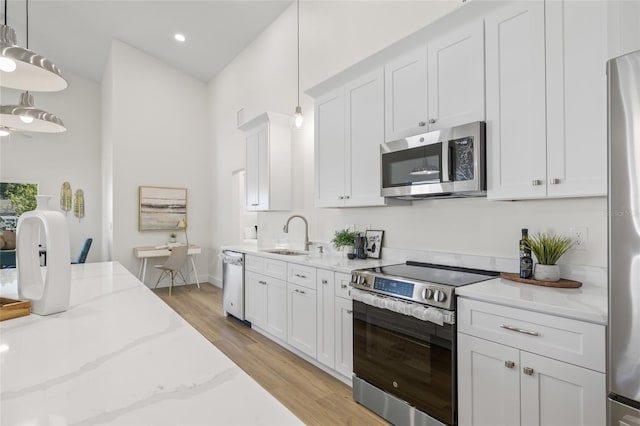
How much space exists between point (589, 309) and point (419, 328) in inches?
32.7

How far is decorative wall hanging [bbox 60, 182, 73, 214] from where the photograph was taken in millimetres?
7094

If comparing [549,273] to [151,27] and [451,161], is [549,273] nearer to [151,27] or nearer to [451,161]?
[451,161]

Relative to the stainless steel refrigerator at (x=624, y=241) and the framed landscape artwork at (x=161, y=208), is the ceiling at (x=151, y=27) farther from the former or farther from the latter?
the stainless steel refrigerator at (x=624, y=241)

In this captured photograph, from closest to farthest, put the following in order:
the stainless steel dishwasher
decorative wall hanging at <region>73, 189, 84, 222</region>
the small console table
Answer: the stainless steel dishwasher, the small console table, decorative wall hanging at <region>73, 189, 84, 222</region>

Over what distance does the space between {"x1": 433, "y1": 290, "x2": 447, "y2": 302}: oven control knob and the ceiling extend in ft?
14.5

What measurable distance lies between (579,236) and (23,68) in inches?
112

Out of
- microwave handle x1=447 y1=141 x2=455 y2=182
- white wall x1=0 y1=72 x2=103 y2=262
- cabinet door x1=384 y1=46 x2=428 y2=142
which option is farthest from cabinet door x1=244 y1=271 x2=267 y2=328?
white wall x1=0 y1=72 x2=103 y2=262

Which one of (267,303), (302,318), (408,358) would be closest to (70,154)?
(267,303)

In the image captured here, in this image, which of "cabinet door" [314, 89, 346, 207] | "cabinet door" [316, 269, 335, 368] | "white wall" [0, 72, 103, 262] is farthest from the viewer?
"white wall" [0, 72, 103, 262]

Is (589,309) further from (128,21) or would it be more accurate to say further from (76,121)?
(76,121)

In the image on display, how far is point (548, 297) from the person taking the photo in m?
1.63

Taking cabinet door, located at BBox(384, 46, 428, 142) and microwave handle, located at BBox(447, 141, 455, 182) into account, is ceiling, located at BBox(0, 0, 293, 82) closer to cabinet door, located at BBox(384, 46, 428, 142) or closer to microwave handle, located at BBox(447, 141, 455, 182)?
cabinet door, located at BBox(384, 46, 428, 142)

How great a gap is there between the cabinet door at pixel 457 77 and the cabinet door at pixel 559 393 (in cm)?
139

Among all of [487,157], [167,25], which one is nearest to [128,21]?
[167,25]
